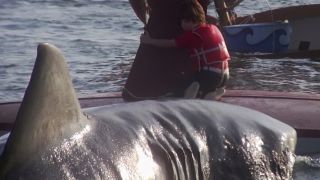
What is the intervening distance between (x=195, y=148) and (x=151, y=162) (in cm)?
→ 37

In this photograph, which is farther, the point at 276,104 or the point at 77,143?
the point at 276,104

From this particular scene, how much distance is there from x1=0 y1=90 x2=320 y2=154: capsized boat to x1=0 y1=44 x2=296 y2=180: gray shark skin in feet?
9.17

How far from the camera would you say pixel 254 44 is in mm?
14750

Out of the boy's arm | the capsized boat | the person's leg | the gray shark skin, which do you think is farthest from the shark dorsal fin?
the capsized boat

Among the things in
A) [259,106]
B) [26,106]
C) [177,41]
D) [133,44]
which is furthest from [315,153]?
[133,44]

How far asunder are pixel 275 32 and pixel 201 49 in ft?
28.1

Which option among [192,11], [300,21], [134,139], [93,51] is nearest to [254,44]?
[300,21]

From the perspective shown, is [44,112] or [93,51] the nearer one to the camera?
[44,112]

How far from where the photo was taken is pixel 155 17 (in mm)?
6652

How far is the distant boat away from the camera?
14555 mm

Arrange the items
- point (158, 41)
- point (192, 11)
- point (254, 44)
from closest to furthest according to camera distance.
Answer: point (192, 11), point (158, 41), point (254, 44)

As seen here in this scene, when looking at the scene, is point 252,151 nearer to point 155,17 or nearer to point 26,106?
point 26,106

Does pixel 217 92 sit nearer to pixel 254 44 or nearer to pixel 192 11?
pixel 192 11

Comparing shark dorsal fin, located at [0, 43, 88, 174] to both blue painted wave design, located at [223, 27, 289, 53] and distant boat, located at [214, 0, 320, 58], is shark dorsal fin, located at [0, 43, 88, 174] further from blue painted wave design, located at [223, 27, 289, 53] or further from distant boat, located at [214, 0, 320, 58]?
blue painted wave design, located at [223, 27, 289, 53]
